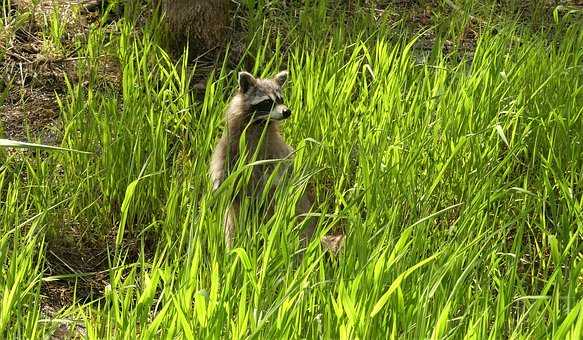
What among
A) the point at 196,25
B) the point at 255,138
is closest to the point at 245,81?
the point at 255,138

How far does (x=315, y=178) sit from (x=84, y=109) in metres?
1.11

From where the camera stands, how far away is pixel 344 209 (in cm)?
311

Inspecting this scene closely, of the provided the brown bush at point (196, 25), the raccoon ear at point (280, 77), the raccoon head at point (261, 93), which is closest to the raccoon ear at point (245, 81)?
the raccoon head at point (261, 93)

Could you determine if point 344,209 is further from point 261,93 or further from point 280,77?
point 280,77

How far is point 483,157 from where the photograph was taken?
4059mm

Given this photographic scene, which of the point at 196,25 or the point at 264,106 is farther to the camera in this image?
the point at 196,25

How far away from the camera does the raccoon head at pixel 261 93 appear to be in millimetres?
4484

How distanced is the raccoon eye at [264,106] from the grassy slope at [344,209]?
0.13m

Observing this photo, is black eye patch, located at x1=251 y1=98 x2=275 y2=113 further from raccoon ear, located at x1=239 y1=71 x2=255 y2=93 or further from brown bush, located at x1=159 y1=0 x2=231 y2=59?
brown bush, located at x1=159 y1=0 x2=231 y2=59

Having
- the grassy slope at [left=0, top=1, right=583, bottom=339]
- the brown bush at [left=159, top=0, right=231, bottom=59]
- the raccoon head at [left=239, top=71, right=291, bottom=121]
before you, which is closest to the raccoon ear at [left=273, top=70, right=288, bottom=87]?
the raccoon head at [left=239, top=71, right=291, bottom=121]

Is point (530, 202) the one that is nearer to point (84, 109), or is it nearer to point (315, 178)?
point (315, 178)

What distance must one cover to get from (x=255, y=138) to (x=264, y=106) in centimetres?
20

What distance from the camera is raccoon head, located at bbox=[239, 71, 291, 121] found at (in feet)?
14.7

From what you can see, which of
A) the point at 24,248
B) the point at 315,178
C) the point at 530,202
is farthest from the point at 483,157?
the point at 24,248
